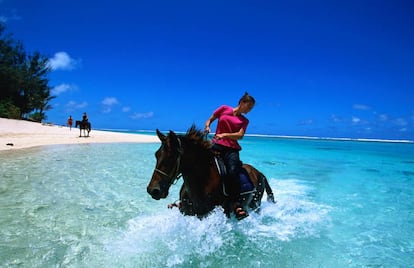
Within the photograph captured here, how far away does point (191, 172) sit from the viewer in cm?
491

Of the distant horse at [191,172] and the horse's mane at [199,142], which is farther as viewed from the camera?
the horse's mane at [199,142]

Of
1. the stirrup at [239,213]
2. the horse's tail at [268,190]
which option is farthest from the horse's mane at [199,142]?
the horse's tail at [268,190]

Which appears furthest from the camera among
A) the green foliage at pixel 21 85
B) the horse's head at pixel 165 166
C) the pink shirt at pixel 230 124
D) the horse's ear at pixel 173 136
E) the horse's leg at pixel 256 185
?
the green foliage at pixel 21 85

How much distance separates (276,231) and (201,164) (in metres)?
2.51

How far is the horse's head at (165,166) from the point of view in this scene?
14.0 ft

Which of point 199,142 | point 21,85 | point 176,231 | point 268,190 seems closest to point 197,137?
point 199,142

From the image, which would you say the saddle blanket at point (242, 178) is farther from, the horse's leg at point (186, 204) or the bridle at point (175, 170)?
the bridle at point (175, 170)

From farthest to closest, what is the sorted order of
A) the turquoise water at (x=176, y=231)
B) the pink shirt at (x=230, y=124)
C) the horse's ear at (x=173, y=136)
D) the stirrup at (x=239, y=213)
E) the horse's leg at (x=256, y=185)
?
1. the horse's leg at (x=256, y=185)
2. the pink shirt at (x=230, y=124)
3. the stirrup at (x=239, y=213)
4. the turquoise water at (x=176, y=231)
5. the horse's ear at (x=173, y=136)

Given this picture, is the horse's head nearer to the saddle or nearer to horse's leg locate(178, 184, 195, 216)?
horse's leg locate(178, 184, 195, 216)

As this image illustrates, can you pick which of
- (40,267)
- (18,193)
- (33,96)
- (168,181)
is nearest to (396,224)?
(168,181)

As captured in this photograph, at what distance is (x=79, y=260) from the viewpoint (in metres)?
4.47

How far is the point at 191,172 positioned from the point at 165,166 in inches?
24.1

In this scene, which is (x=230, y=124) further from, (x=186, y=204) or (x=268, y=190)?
(x=268, y=190)

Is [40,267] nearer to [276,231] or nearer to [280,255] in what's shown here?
[280,255]
